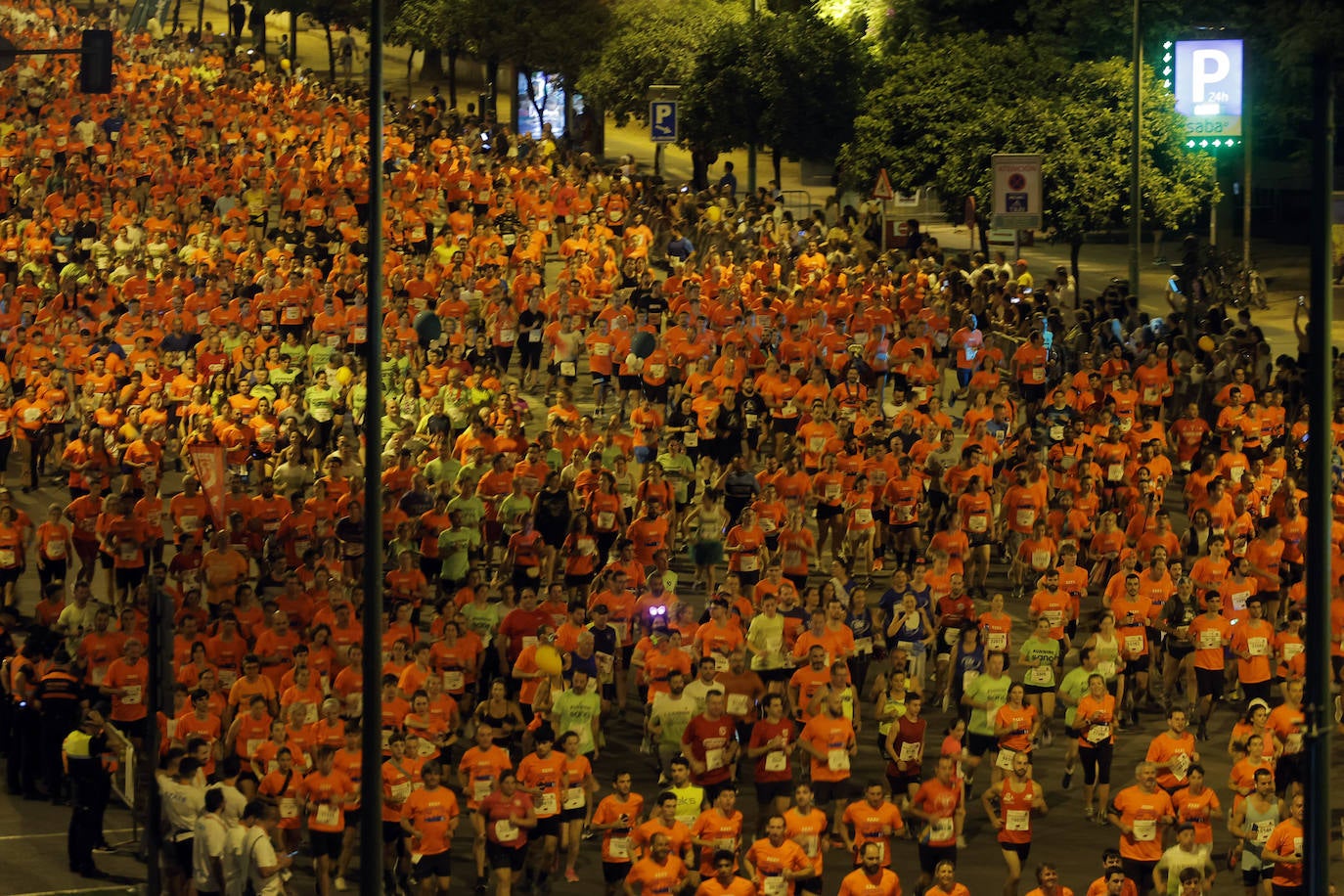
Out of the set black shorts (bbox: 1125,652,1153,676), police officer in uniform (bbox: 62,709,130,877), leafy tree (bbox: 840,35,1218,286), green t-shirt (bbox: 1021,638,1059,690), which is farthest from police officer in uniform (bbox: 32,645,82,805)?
leafy tree (bbox: 840,35,1218,286)

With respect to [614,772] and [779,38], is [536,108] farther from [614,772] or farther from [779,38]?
[614,772]

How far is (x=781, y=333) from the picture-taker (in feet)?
94.4

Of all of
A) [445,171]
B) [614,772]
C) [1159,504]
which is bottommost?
[614,772]

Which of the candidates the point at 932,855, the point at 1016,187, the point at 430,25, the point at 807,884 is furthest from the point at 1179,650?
the point at 430,25

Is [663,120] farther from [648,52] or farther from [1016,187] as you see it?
[648,52]

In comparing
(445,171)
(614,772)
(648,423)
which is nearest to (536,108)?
(445,171)

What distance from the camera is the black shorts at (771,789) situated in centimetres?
1739

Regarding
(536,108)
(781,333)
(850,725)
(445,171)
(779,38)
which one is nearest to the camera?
(850,725)

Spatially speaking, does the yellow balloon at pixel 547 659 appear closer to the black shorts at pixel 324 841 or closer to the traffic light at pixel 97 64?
the black shorts at pixel 324 841

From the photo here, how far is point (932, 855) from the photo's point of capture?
16.4 meters

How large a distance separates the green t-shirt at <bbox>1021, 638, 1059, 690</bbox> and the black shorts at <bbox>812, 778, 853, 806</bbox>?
6.73ft

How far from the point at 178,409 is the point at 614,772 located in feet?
33.0

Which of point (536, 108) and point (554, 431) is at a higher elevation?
point (536, 108)

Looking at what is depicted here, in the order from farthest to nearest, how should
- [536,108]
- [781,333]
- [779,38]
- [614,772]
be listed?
1. [536,108]
2. [779,38]
3. [781,333]
4. [614,772]
